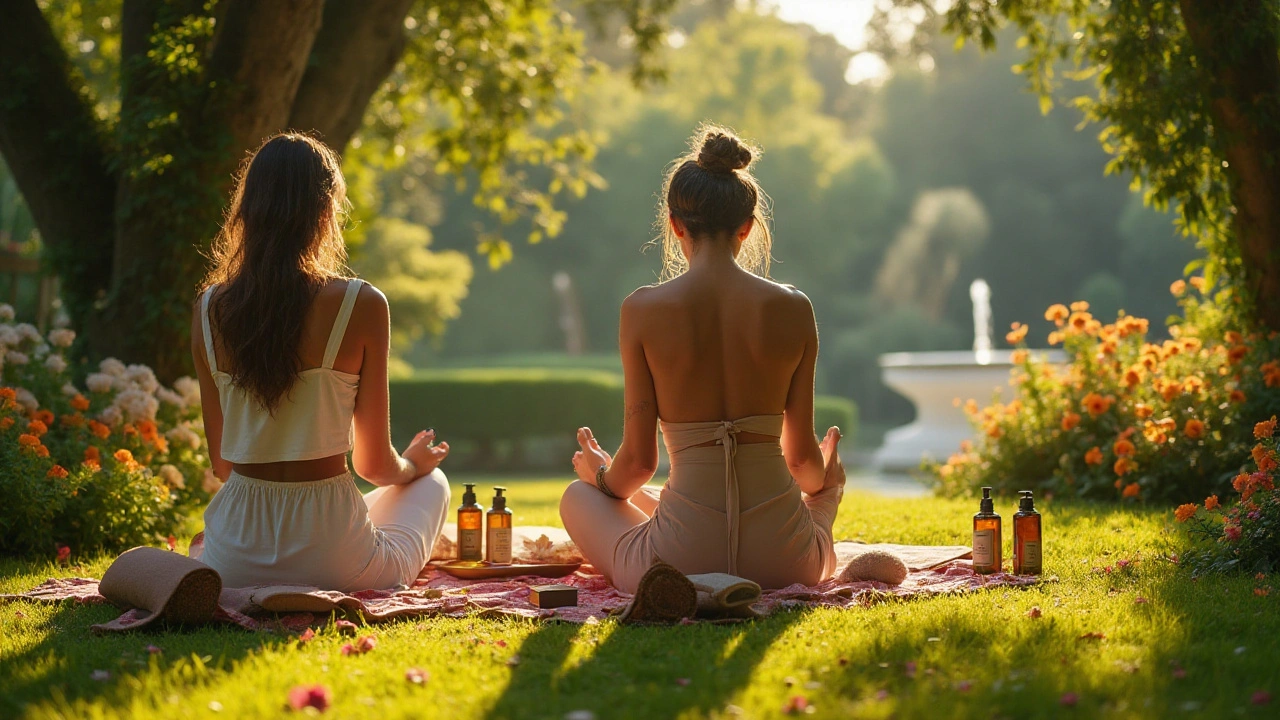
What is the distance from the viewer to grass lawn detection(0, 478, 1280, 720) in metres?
2.51

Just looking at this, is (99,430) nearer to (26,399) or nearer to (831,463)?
(26,399)

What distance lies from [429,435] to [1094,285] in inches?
1187

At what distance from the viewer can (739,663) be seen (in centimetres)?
287

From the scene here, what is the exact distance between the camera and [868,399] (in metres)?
31.8

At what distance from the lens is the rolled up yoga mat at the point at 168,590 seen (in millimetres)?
3354

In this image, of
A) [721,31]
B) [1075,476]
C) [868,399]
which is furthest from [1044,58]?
[721,31]

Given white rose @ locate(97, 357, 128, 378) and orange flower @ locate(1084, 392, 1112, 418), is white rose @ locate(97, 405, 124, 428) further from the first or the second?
orange flower @ locate(1084, 392, 1112, 418)

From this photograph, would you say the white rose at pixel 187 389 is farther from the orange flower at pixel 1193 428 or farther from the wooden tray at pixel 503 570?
the orange flower at pixel 1193 428

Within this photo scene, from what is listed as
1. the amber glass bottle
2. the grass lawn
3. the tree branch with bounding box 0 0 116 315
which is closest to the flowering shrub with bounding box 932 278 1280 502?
the amber glass bottle

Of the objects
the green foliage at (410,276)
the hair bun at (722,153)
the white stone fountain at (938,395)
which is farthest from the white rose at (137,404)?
the green foliage at (410,276)

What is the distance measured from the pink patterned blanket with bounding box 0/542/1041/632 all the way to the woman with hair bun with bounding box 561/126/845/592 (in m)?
0.20

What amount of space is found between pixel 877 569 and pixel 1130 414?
353 cm

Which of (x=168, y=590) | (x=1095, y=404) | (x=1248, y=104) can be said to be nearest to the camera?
(x=168, y=590)

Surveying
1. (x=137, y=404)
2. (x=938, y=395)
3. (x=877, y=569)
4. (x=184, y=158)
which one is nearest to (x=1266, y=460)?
(x=877, y=569)
